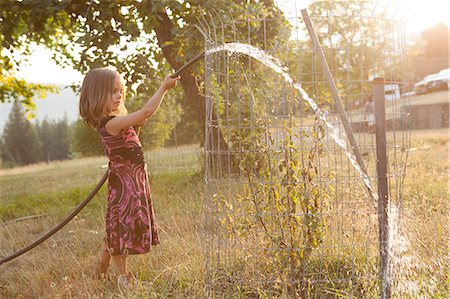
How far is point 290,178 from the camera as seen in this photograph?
126 inches

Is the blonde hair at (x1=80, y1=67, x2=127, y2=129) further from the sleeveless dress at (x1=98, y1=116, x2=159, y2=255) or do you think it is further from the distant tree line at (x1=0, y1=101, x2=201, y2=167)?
the distant tree line at (x1=0, y1=101, x2=201, y2=167)

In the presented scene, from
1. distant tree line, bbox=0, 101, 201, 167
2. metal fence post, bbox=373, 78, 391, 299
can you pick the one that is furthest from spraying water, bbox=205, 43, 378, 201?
distant tree line, bbox=0, 101, 201, 167

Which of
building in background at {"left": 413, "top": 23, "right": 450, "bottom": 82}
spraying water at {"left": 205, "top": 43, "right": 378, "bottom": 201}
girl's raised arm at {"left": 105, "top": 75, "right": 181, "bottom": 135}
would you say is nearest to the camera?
spraying water at {"left": 205, "top": 43, "right": 378, "bottom": 201}

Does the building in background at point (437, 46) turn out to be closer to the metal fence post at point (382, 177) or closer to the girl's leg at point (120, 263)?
the metal fence post at point (382, 177)

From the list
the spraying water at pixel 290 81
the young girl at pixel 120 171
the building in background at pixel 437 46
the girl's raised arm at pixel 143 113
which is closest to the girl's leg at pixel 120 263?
the young girl at pixel 120 171

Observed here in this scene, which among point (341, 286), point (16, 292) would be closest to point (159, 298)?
point (341, 286)

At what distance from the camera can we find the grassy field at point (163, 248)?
3582 mm

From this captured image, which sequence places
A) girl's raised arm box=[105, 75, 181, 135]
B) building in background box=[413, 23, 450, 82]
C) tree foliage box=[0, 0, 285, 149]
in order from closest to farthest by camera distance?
girl's raised arm box=[105, 75, 181, 135] → tree foliage box=[0, 0, 285, 149] → building in background box=[413, 23, 450, 82]

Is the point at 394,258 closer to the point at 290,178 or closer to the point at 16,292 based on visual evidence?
the point at 290,178

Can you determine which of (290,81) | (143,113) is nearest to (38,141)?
(143,113)

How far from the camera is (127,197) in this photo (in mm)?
3789

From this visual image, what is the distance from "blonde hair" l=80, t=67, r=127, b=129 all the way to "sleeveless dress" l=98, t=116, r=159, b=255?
84 mm

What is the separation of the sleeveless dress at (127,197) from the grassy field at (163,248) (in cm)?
26

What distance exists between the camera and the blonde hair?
148 inches
